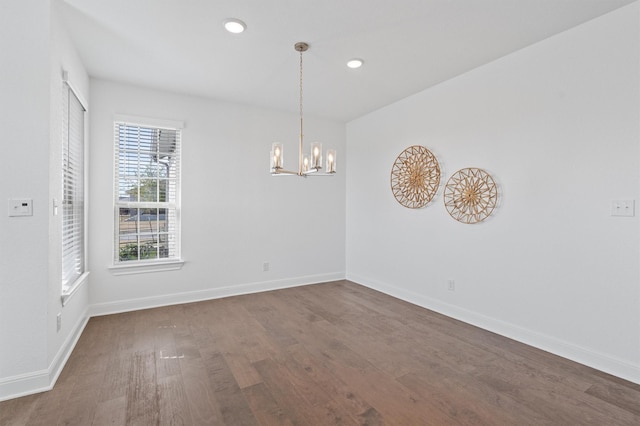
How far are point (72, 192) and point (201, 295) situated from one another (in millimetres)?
1874

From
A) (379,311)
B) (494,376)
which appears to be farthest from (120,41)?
(494,376)

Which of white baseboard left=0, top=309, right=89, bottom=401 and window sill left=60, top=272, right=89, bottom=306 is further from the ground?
window sill left=60, top=272, right=89, bottom=306

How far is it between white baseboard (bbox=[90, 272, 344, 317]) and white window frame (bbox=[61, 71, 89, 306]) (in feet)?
1.62

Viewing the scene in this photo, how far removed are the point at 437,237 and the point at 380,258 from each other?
42.2 inches

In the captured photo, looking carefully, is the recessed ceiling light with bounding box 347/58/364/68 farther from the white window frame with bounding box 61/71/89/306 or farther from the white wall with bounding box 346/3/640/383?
the white window frame with bounding box 61/71/89/306

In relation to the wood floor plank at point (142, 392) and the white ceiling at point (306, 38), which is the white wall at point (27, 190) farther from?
the wood floor plank at point (142, 392)

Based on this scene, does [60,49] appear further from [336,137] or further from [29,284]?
[336,137]

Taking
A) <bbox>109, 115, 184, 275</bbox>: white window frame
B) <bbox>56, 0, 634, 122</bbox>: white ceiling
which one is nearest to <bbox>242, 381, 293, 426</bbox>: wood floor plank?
<bbox>109, 115, 184, 275</bbox>: white window frame

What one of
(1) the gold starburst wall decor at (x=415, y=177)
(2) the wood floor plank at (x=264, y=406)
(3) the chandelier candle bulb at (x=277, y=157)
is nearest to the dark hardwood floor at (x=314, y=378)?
(2) the wood floor plank at (x=264, y=406)

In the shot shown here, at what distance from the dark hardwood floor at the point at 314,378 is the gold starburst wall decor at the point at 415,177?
1459 millimetres

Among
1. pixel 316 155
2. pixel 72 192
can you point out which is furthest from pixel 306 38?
pixel 72 192

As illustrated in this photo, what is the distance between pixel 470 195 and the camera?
133 inches

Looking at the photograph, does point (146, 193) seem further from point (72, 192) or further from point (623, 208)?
point (623, 208)

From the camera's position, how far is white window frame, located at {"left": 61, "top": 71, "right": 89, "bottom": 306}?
106 inches
